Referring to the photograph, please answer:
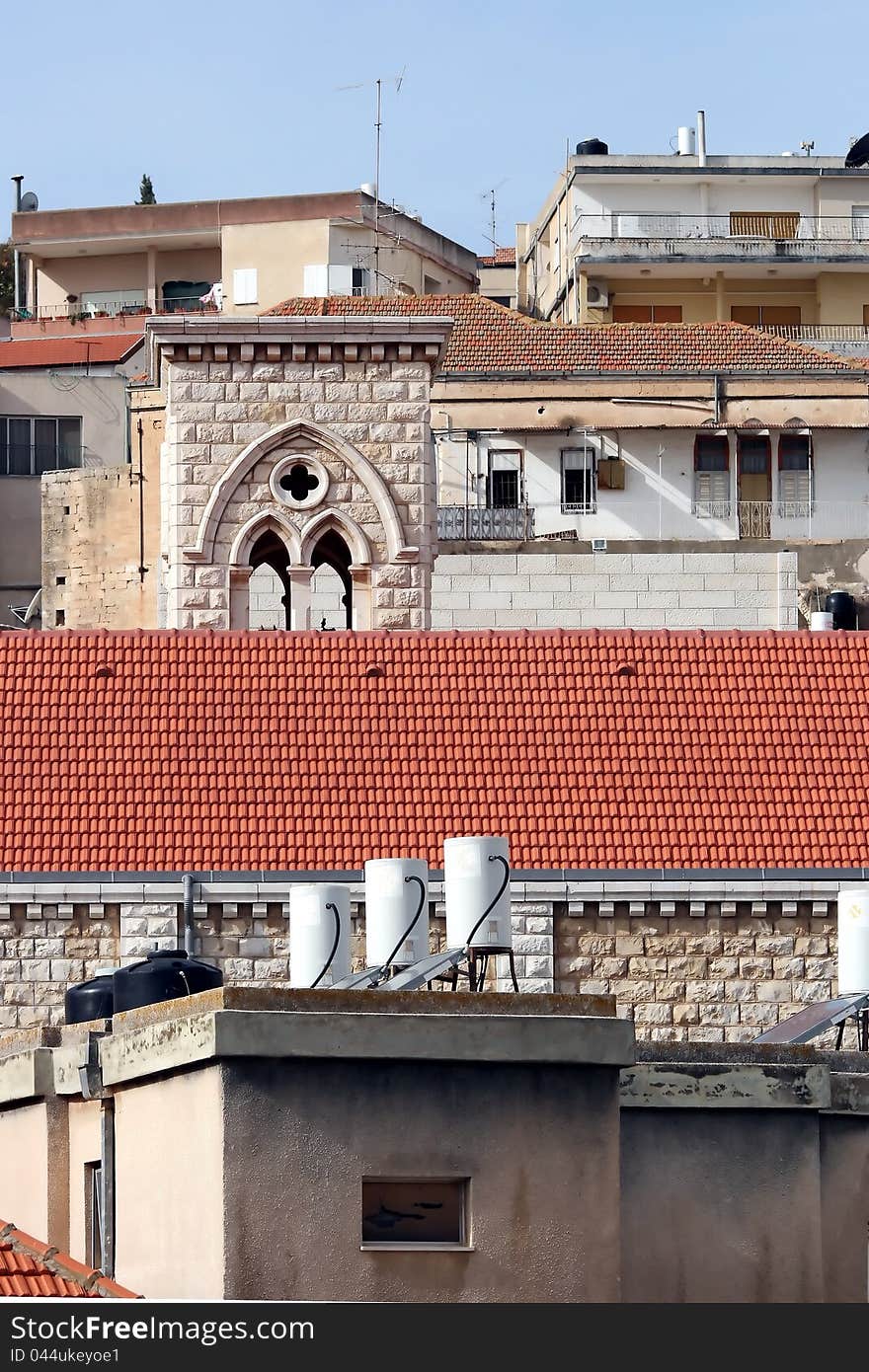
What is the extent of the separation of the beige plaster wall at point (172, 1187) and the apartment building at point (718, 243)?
180ft

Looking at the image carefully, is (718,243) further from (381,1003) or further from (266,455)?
(381,1003)

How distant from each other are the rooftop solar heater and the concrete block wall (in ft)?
78.1

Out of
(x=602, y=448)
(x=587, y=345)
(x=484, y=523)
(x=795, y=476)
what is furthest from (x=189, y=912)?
(x=587, y=345)

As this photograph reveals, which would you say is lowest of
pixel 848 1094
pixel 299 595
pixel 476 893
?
pixel 848 1094

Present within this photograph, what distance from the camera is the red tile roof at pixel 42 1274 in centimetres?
1362

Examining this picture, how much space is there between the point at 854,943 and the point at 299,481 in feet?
57.2

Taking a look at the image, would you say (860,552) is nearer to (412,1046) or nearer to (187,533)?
(187,533)

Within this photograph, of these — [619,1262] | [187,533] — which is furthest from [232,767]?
[619,1262]

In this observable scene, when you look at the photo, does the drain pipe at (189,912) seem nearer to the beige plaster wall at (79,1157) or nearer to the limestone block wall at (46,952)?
the limestone block wall at (46,952)

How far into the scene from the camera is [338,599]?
4331 centimetres

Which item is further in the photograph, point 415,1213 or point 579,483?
point 579,483

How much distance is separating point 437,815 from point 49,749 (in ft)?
11.4

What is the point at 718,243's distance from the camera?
6950cm

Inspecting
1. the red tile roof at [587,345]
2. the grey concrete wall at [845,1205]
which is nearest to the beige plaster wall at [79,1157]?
the grey concrete wall at [845,1205]
